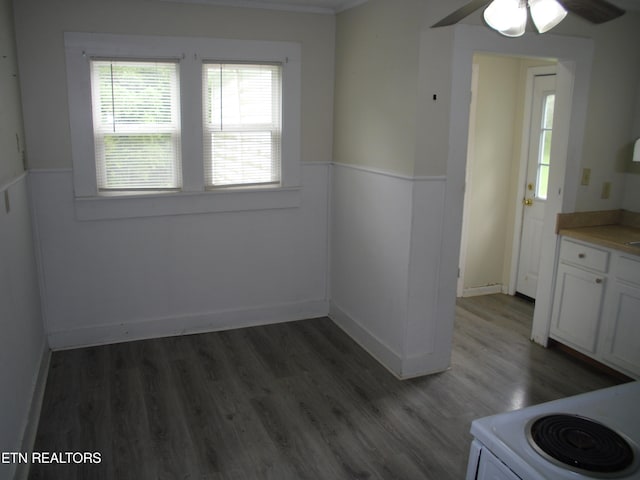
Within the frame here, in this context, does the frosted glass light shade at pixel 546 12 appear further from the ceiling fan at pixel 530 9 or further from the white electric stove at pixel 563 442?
the white electric stove at pixel 563 442

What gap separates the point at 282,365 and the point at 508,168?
2835 mm

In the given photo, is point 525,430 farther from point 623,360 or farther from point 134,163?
point 134,163

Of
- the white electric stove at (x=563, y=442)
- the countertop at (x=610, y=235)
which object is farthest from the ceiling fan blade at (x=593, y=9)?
the countertop at (x=610, y=235)

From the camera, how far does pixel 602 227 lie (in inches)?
154

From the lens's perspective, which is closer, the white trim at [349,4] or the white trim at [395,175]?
the white trim at [395,175]

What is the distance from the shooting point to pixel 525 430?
4.27ft

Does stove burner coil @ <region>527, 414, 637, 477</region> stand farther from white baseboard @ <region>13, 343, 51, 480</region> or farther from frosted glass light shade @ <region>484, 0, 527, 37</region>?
white baseboard @ <region>13, 343, 51, 480</region>

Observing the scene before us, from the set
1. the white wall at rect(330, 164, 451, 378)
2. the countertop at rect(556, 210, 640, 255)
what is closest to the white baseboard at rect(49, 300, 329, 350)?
the white wall at rect(330, 164, 451, 378)

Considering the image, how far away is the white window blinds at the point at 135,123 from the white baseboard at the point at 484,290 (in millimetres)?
2897

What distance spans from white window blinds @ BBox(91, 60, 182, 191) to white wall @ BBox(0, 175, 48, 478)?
0.60m

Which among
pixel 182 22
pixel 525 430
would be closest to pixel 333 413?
pixel 525 430

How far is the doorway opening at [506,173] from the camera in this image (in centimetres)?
473

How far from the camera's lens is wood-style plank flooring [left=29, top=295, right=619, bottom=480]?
2.71 metres

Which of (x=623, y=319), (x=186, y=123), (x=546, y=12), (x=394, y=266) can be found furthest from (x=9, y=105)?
Answer: (x=623, y=319)
